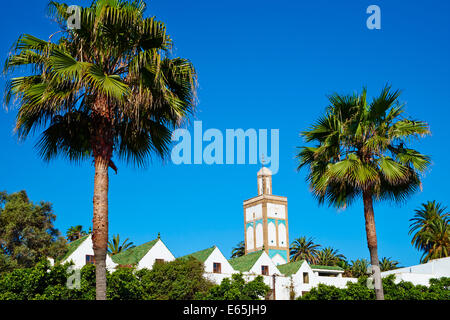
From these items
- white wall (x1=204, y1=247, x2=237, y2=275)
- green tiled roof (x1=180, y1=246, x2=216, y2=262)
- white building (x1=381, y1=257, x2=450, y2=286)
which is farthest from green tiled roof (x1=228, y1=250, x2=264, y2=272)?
white building (x1=381, y1=257, x2=450, y2=286)

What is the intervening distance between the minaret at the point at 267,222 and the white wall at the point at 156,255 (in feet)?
112

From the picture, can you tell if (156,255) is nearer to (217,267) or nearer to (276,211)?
(217,267)

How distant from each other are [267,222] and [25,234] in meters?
46.3

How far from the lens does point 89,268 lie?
26906 mm

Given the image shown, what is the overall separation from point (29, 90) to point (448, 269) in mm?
48024

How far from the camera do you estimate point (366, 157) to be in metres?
17.4

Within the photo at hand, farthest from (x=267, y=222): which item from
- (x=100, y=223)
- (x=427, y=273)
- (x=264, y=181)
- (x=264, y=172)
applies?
(x=100, y=223)

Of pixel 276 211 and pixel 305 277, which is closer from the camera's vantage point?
pixel 305 277

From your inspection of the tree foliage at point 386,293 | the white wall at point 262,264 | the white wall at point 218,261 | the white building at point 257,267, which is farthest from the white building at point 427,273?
the white wall at point 218,261

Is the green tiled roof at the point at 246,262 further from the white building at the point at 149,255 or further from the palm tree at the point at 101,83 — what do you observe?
the palm tree at the point at 101,83

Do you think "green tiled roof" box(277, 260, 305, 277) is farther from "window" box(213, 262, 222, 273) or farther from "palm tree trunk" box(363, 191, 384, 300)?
"palm tree trunk" box(363, 191, 384, 300)
